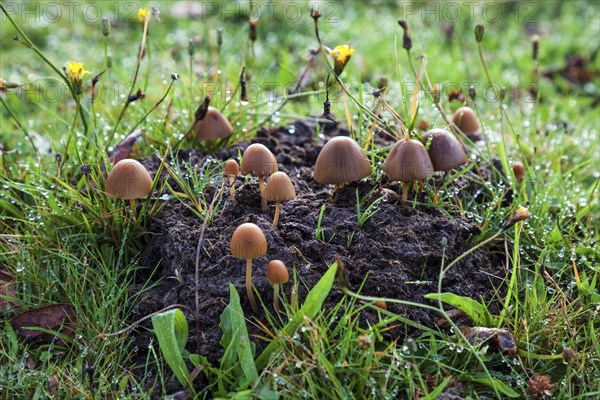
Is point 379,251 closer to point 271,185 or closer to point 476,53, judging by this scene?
point 271,185

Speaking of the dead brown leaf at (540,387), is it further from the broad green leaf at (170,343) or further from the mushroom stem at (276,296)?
the broad green leaf at (170,343)

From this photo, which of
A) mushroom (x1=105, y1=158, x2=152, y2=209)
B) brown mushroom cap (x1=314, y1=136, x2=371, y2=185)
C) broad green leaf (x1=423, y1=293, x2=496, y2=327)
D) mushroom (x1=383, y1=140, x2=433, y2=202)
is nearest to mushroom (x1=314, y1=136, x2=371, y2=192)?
brown mushroom cap (x1=314, y1=136, x2=371, y2=185)

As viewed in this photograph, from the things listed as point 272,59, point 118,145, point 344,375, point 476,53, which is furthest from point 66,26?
point 344,375

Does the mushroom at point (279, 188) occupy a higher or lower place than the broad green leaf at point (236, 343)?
higher

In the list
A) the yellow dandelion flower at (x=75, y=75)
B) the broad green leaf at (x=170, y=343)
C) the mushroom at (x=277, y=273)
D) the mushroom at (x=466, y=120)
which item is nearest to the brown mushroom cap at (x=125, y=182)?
the yellow dandelion flower at (x=75, y=75)

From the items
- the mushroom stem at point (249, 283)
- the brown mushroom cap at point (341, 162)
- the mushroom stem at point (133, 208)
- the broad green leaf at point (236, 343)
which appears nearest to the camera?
the broad green leaf at point (236, 343)

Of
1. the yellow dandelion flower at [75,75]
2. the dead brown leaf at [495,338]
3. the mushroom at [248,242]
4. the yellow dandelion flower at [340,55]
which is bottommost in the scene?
the dead brown leaf at [495,338]

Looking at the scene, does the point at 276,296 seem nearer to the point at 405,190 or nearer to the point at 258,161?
the point at 258,161

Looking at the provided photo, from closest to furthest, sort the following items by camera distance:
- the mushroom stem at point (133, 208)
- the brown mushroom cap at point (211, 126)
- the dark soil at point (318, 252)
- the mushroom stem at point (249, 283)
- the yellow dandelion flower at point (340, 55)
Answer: the mushroom stem at point (249, 283)
the dark soil at point (318, 252)
the mushroom stem at point (133, 208)
the yellow dandelion flower at point (340, 55)
the brown mushroom cap at point (211, 126)
